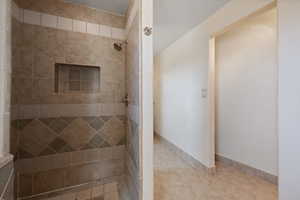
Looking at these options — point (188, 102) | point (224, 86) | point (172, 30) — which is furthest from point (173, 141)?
point (172, 30)

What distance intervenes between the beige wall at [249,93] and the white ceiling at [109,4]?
153cm

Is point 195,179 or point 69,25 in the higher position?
point 69,25

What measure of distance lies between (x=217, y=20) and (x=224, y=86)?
106 cm

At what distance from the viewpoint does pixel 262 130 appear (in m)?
1.89

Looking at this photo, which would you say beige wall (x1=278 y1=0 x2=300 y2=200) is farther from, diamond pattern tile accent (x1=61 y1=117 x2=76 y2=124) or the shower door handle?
diamond pattern tile accent (x1=61 y1=117 x2=76 y2=124)

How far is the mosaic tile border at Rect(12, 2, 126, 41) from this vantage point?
1437mm

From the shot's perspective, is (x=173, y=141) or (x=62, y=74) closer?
(x=62, y=74)

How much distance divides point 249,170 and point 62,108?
2770 mm

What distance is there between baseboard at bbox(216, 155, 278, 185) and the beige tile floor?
67 mm

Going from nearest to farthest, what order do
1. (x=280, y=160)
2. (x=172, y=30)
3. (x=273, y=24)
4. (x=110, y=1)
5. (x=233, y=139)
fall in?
(x=280, y=160) → (x=110, y=1) → (x=273, y=24) → (x=233, y=139) → (x=172, y=30)

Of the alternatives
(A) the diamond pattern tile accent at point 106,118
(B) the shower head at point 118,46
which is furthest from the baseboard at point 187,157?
(B) the shower head at point 118,46

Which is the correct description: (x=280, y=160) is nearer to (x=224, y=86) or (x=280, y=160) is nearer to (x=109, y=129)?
(x=224, y=86)

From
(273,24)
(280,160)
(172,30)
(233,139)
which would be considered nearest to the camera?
(280,160)

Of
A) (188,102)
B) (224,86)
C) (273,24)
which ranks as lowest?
(188,102)
